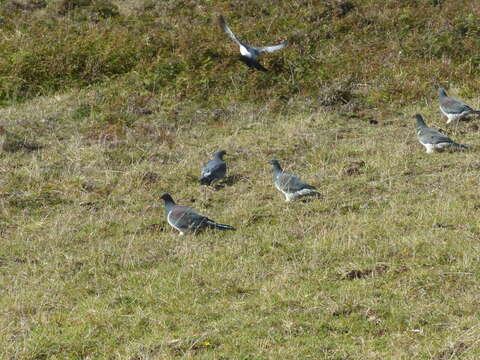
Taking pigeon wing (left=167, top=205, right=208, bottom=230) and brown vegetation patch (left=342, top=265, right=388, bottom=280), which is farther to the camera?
pigeon wing (left=167, top=205, right=208, bottom=230)

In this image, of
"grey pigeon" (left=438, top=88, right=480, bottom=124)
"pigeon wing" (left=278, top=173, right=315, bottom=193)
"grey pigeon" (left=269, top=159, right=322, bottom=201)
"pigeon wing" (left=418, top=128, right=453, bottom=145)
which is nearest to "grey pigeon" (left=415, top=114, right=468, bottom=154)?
"pigeon wing" (left=418, top=128, right=453, bottom=145)

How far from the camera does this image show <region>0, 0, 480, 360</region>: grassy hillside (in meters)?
7.02

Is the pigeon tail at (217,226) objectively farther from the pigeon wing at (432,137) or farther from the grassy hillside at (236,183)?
the pigeon wing at (432,137)

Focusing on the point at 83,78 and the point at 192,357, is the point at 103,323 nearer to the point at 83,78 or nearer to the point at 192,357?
the point at 192,357

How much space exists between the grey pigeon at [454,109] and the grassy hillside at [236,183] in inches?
15.5

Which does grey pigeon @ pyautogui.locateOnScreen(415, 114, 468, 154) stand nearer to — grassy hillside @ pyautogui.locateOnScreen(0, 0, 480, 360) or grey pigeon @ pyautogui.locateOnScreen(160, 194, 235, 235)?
grassy hillside @ pyautogui.locateOnScreen(0, 0, 480, 360)

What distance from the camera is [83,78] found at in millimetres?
18766

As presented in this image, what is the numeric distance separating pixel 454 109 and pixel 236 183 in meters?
5.44

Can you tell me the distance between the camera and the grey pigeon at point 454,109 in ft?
48.4

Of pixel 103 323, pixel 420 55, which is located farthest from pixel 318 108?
pixel 103 323

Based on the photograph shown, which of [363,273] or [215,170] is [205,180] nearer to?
[215,170]

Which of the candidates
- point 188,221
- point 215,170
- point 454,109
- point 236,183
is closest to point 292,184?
point 215,170

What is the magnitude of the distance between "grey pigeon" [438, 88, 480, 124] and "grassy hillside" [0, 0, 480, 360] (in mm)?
393

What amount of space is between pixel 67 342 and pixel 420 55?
1545cm
